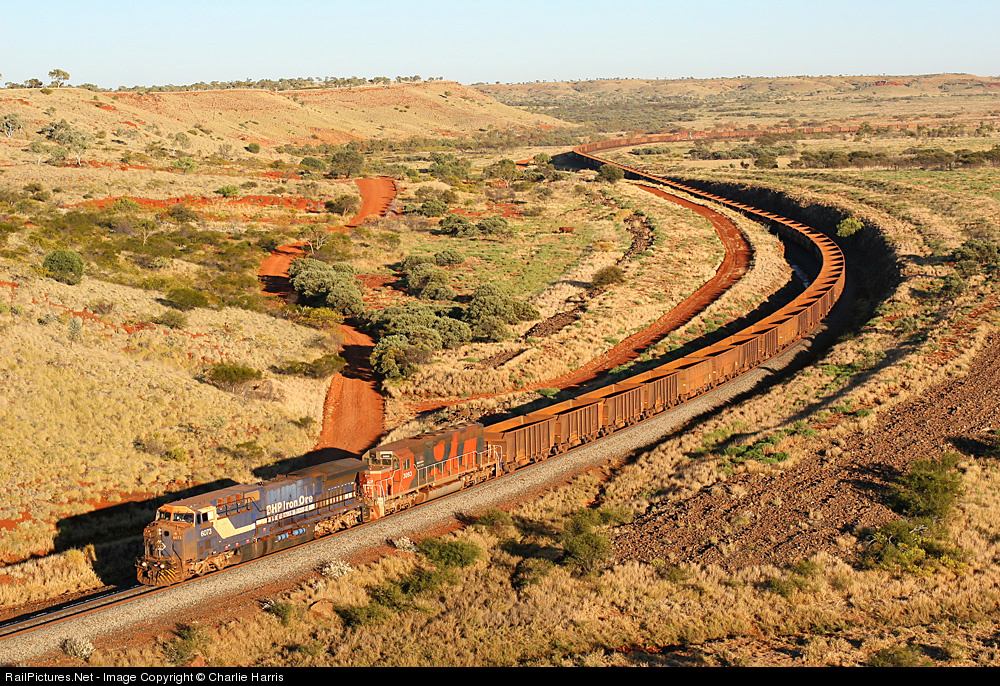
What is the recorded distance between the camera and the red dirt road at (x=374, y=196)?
258 ft

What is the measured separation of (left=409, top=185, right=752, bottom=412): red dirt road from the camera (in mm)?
37781

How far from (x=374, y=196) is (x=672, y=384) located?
207ft

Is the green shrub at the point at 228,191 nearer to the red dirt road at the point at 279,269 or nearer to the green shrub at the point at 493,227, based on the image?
the red dirt road at the point at 279,269

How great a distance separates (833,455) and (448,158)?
100962mm

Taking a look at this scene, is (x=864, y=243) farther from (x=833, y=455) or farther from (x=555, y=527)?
(x=555, y=527)

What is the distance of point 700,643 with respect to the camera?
57.2 ft

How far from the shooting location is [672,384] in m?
33.2

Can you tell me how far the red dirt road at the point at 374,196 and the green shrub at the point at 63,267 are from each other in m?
32.8

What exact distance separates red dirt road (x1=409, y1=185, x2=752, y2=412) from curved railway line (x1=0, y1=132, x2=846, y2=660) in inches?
185

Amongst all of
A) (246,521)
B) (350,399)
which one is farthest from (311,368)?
(246,521)

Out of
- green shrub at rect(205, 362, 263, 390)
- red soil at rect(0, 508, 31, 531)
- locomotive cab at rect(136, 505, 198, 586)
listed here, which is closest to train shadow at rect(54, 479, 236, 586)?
red soil at rect(0, 508, 31, 531)

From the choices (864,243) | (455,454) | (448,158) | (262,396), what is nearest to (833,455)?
(455,454)

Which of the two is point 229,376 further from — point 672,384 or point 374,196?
point 374,196

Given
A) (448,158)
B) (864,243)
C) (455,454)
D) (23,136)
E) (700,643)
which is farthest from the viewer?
(448,158)
